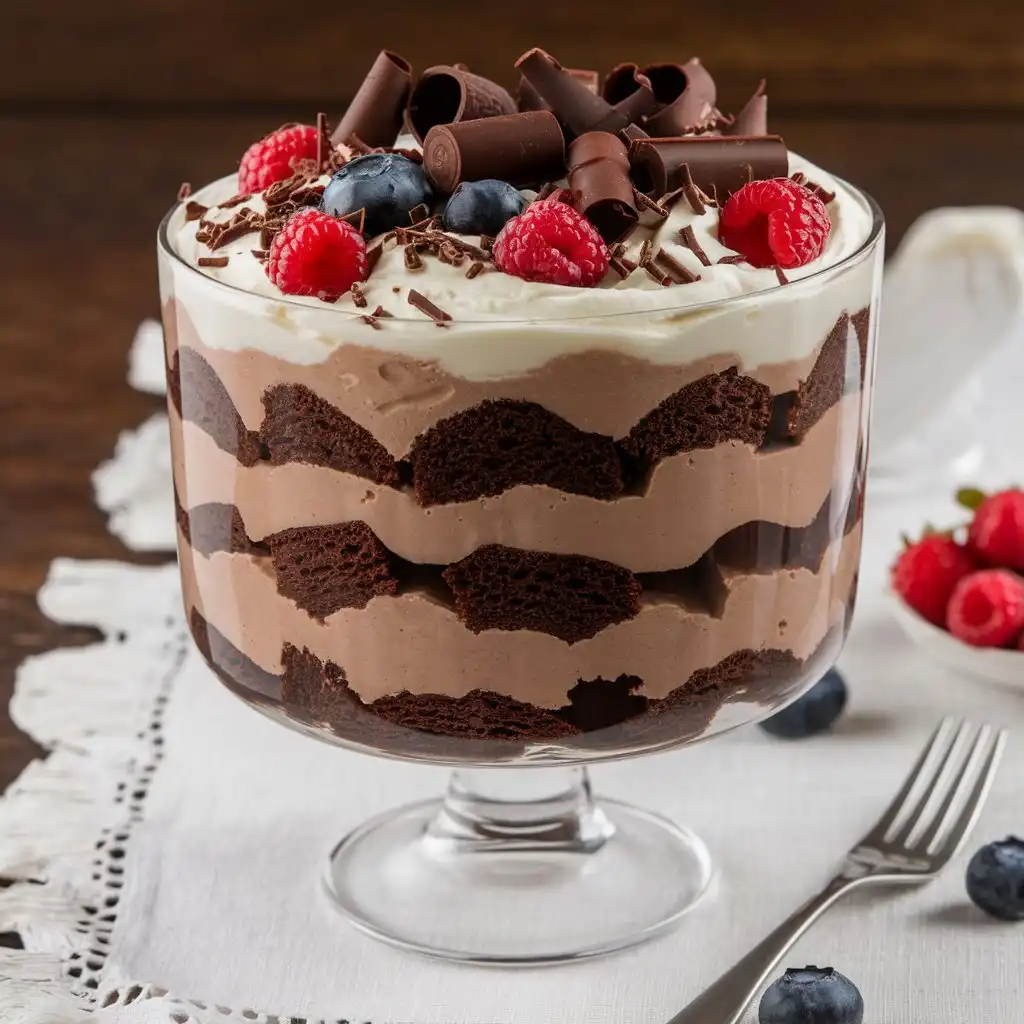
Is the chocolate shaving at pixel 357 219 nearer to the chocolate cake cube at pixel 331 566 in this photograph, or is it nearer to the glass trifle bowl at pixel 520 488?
the glass trifle bowl at pixel 520 488

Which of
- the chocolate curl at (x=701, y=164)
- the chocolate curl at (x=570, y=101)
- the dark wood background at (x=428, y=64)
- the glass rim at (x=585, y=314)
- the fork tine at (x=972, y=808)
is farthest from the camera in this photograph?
the dark wood background at (x=428, y=64)

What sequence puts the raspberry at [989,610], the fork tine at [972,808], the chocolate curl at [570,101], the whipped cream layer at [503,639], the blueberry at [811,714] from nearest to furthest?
the whipped cream layer at [503,639] → the chocolate curl at [570,101] → the fork tine at [972,808] → the blueberry at [811,714] → the raspberry at [989,610]

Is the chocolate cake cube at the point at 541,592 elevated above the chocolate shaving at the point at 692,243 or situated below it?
below

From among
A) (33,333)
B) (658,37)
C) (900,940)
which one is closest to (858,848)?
(900,940)

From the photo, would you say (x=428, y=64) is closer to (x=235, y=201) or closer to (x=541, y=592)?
(x=235, y=201)

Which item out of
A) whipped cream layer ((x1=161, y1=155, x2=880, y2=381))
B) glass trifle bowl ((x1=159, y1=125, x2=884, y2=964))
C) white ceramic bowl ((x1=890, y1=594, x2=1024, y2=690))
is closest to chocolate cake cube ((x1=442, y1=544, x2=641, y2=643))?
glass trifle bowl ((x1=159, y1=125, x2=884, y2=964))

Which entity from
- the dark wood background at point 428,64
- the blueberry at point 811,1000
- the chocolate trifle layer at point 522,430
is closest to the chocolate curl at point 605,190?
the chocolate trifle layer at point 522,430

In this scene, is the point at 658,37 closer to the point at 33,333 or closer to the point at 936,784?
the point at 33,333
